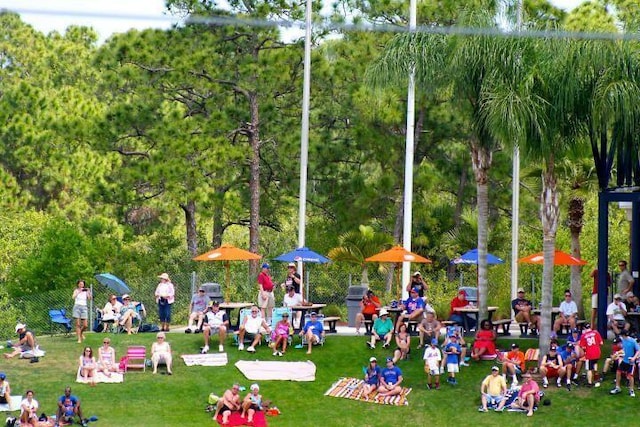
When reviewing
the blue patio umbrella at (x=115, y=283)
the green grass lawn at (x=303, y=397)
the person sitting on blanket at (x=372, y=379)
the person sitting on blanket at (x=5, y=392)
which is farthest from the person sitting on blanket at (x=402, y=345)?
the person sitting on blanket at (x=5, y=392)

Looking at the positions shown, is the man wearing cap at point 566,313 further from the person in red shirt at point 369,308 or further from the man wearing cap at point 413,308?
the person in red shirt at point 369,308

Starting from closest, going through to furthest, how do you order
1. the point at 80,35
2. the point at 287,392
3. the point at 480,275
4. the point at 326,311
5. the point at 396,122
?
the point at 287,392
the point at 480,275
the point at 326,311
the point at 396,122
the point at 80,35

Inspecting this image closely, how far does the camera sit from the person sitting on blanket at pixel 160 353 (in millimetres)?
28219

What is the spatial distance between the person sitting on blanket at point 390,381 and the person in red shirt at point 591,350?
4070 mm

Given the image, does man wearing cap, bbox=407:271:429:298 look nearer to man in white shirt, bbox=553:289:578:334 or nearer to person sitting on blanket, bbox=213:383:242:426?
man in white shirt, bbox=553:289:578:334

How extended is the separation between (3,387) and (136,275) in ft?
62.5

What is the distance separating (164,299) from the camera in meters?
31.6

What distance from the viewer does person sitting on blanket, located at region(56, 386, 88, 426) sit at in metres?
24.8

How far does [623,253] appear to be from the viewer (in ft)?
147

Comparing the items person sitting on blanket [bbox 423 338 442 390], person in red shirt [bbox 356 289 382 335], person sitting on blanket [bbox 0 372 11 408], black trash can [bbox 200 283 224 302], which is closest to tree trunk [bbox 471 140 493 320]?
person in red shirt [bbox 356 289 382 335]

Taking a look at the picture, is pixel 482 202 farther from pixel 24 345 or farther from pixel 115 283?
pixel 24 345

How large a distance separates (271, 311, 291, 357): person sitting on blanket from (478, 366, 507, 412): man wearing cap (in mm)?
5283

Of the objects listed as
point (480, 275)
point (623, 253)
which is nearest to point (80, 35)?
point (623, 253)

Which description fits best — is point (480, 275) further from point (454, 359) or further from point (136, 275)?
point (136, 275)
